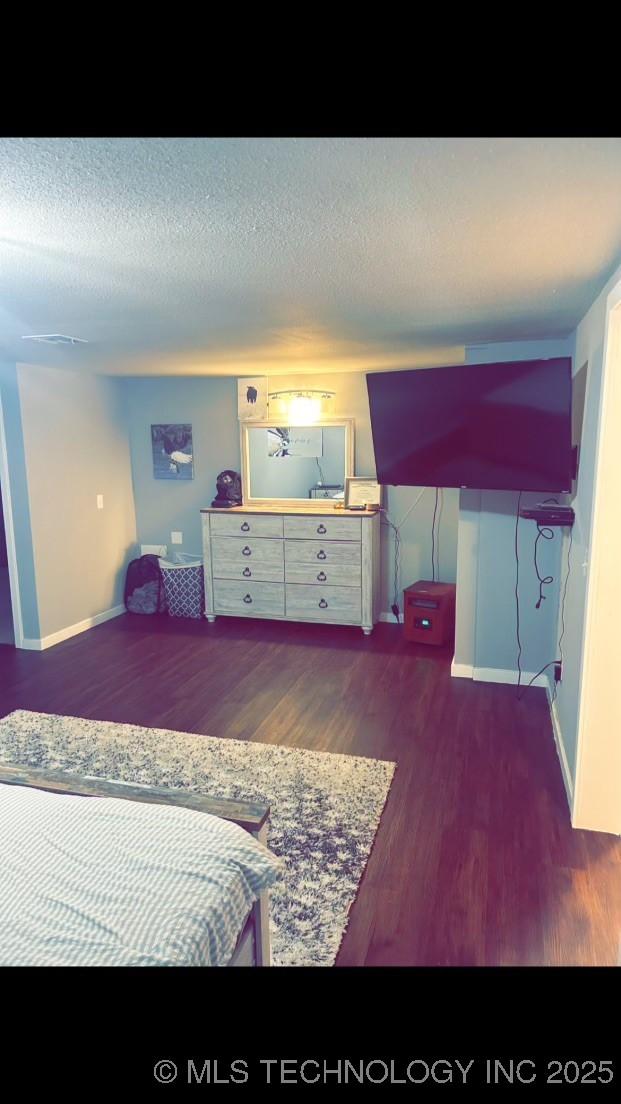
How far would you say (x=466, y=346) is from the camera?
3.63m

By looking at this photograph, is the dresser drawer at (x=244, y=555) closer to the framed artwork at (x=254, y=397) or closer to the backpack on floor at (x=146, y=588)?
the backpack on floor at (x=146, y=588)

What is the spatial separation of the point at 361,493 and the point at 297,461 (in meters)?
0.67

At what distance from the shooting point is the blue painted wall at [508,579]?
359 centimetres

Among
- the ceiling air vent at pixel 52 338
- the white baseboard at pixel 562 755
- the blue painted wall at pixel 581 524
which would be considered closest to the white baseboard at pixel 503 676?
the white baseboard at pixel 562 755

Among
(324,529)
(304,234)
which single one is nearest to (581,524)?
(304,234)

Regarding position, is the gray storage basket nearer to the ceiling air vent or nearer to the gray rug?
the gray rug

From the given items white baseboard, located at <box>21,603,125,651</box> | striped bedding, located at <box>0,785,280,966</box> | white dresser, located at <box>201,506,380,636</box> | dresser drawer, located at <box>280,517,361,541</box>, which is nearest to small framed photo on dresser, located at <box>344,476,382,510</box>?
white dresser, located at <box>201,506,380,636</box>

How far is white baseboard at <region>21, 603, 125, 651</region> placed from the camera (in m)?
4.59

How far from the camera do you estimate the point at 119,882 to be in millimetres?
1257

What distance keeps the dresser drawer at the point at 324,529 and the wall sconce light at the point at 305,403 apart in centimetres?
89

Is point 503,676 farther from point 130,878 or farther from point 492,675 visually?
point 130,878
